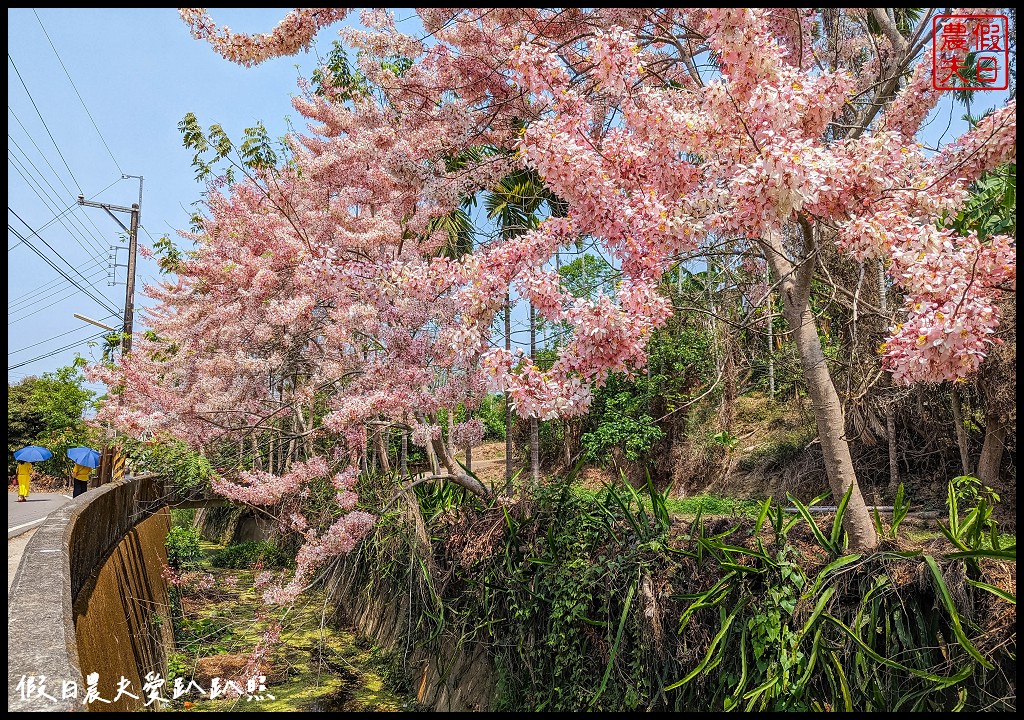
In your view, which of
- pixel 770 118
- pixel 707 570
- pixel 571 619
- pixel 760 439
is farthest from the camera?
pixel 760 439

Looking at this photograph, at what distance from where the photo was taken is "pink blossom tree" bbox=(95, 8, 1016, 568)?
3664 mm

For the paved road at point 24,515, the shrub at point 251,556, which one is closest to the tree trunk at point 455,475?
the shrub at point 251,556

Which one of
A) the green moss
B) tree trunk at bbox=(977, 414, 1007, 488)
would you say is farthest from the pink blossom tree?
tree trunk at bbox=(977, 414, 1007, 488)

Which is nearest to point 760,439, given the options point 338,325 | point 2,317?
point 338,325

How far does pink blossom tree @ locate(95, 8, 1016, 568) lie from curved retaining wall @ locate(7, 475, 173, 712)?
4.50ft

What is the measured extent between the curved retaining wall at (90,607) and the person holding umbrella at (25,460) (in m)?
10.4

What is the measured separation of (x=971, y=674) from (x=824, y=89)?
130 inches

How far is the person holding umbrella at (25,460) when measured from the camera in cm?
1741

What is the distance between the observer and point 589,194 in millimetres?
4246

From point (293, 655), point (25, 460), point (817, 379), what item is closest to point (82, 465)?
point (25, 460)

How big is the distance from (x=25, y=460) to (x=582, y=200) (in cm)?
1907

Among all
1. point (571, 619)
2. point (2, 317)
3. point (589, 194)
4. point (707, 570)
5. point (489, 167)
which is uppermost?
point (489, 167)

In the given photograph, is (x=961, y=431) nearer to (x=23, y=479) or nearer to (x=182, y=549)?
(x=182, y=549)

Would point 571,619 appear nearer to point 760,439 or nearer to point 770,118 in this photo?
point 770,118
